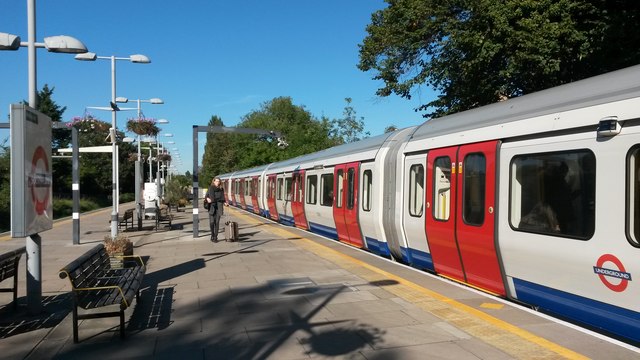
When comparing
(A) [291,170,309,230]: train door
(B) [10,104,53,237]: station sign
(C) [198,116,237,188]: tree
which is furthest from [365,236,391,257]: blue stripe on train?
(C) [198,116,237,188]: tree

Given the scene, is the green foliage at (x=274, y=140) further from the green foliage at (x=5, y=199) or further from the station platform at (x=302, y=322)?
the station platform at (x=302, y=322)

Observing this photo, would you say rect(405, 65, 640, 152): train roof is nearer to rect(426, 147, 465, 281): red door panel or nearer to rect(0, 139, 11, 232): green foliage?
rect(426, 147, 465, 281): red door panel

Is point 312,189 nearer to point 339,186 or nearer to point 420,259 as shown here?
point 339,186

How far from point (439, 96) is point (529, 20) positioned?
6.06 meters

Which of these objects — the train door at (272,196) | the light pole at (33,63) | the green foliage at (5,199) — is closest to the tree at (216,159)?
the green foliage at (5,199)

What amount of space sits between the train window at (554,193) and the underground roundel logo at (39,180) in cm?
589

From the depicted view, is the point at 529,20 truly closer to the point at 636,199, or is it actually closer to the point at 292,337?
the point at 636,199

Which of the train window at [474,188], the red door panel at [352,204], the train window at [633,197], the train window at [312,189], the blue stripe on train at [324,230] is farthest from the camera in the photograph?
the train window at [312,189]

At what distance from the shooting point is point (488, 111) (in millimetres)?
7238

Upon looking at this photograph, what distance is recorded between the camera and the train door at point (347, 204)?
41.3ft

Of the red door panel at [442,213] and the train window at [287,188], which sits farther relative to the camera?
the train window at [287,188]

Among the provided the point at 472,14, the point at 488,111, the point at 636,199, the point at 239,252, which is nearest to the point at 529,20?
the point at 472,14

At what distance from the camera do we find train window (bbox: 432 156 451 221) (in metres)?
7.92

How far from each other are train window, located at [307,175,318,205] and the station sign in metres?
10.1
